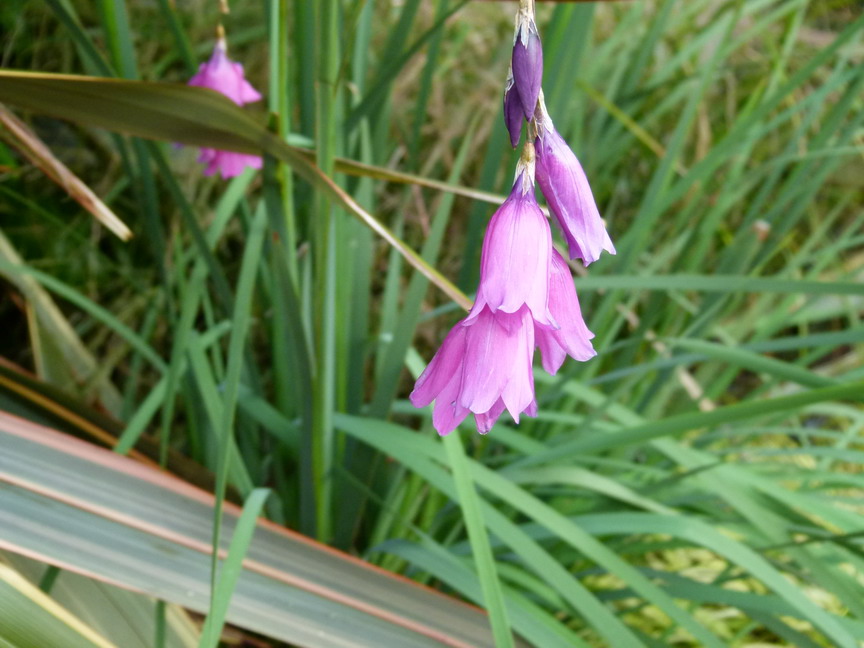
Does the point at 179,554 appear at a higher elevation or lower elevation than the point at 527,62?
lower

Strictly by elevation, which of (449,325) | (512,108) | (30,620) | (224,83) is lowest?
Answer: (30,620)

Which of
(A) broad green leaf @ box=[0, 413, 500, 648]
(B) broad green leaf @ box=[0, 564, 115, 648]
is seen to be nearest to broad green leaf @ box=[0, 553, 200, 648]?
(A) broad green leaf @ box=[0, 413, 500, 648]

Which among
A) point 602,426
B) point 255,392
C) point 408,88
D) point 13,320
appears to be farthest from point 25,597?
point 408,88

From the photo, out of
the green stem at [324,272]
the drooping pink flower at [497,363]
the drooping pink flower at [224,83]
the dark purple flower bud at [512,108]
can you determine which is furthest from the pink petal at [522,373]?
the drooping pink flower at [224,83]

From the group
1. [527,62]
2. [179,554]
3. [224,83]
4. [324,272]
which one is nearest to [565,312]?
[527,62]

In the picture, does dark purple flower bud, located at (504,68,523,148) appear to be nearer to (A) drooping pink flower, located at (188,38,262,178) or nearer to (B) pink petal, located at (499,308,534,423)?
(B) pink petal, located at (499,308,534,423)

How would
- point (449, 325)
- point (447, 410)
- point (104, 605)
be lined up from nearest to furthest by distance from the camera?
1. point (447, 410)
2. point (104, 605)
3. point (449, 325)

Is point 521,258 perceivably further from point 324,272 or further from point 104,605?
point 104,605
